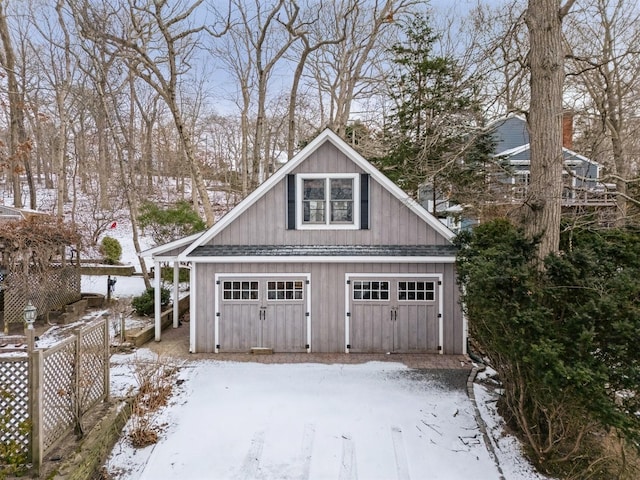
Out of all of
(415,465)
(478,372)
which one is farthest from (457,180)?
(415,465)

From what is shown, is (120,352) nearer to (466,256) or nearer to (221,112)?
(466,256)

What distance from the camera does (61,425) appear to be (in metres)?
4.81

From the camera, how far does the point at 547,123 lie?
5.98 meters

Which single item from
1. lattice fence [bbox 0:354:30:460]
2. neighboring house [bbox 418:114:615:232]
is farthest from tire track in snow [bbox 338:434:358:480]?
neighboring house [bbox 418:114:615:232]

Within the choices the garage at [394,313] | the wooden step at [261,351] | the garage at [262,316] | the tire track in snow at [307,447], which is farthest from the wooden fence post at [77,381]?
the garage at [394,313]

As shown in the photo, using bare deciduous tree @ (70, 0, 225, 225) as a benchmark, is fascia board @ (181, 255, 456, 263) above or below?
below

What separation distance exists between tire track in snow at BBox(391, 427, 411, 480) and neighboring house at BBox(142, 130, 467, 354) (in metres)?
3.23

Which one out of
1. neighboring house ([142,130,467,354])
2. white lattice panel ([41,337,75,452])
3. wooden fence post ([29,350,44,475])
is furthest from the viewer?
neighboring house ([142,130,467,354])

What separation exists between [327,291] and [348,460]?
4.19 meters

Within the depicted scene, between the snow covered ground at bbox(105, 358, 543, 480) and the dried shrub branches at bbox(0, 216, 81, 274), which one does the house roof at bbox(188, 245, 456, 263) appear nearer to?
the snow covered ground at bbox(105, 358, 543, 480)

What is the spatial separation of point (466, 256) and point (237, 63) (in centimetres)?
1613

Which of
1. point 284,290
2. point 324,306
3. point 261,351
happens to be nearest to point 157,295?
point 261,351

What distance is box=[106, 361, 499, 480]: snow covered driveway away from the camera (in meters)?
4.72

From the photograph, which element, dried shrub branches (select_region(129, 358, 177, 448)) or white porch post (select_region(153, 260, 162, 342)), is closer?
dried shrub branches (select_region(129, 358, 177, 448))
